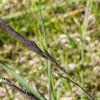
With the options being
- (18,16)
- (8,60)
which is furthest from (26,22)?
(8,60)

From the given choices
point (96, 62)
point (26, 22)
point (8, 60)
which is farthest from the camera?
point (26, 22)

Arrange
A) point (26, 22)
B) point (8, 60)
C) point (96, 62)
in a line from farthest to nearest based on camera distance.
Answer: point (26, 22) → point (8, 60) → point (96, 62)

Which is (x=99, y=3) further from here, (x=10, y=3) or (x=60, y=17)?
(x=10, y=3)

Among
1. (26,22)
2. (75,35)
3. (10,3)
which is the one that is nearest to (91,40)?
(75,35)

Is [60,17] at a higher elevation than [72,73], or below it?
higher

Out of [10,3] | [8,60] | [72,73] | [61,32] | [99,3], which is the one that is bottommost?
[72,73]

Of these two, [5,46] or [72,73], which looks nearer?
[72,73]

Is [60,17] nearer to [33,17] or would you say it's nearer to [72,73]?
[33,17]
